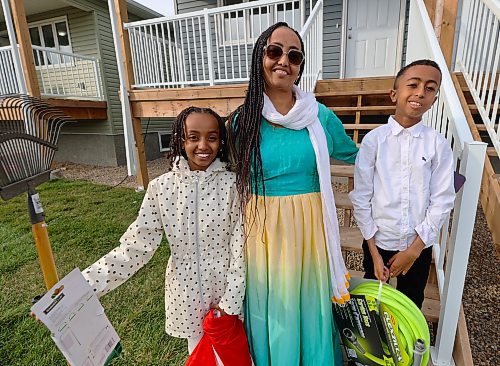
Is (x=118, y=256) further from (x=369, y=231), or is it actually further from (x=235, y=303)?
(x=369, y=231)

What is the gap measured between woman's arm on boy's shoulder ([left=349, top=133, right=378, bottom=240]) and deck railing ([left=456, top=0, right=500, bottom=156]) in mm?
1161

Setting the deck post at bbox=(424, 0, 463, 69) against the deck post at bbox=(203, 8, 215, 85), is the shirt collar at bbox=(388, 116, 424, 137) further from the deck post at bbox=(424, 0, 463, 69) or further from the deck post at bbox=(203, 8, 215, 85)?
the deck post at bbox=(203, 8, 215, 85)

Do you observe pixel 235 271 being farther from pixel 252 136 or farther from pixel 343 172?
pixel 343 172

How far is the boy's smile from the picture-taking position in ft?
3.96

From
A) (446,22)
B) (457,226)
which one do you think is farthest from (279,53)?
(446,22)

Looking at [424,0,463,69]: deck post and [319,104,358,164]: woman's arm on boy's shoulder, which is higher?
[424,0,463,69]: deck post

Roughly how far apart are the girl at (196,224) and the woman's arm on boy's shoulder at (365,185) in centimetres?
53

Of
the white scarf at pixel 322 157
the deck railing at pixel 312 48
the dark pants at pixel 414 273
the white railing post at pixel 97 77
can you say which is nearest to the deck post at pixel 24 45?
the white railing post at pixel 97 77

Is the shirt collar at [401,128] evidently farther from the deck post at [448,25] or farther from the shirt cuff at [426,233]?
the deck post at [448,25]

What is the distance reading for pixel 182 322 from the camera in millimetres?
1299

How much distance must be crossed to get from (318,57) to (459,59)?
180 cm

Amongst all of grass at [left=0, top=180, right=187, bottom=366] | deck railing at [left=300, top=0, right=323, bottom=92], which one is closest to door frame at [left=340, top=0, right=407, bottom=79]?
deck railing at [left=300, top=0, right=323, bottom=92]

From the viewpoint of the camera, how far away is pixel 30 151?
0.91 meters

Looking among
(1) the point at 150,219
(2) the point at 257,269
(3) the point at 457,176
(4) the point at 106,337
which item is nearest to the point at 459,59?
(3) the point at 457,176
